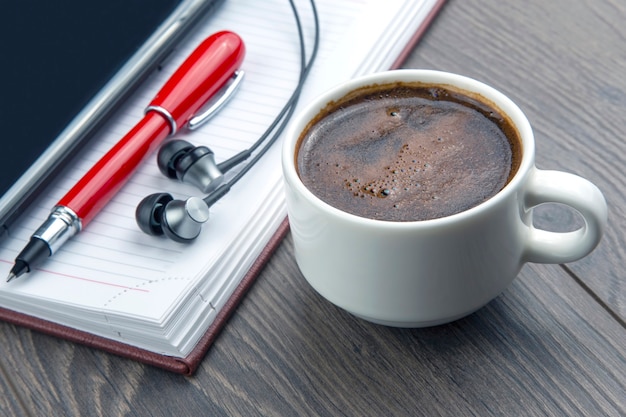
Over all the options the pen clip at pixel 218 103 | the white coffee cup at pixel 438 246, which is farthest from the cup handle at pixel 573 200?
the pen clip at pixel 218 103

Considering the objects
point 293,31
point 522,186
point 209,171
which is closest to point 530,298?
point 522,186

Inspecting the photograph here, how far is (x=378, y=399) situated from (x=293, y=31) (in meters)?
0.43

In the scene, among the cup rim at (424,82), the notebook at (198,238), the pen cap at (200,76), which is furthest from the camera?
the pen cap at (200,76)

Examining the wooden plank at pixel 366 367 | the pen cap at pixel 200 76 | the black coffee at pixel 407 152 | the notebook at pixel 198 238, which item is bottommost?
the wooden plank at pixel 366 367

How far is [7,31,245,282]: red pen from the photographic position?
643 millimetres

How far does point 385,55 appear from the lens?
77 centimetres

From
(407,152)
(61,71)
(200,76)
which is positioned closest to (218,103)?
(200,76)

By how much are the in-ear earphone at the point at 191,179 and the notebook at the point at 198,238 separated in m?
0.01

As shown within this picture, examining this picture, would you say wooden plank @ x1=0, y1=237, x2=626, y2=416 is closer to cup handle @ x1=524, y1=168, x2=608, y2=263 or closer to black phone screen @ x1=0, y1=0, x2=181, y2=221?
cup handle @ x1=524, y1=168, x2=608, y2=263

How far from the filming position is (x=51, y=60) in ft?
2.29

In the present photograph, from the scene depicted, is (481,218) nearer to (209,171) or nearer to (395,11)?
(209,171)

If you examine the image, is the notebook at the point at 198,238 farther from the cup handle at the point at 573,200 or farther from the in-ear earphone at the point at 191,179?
the cup handle at the point at 573,200

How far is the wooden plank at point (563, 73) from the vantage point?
0.63 meters

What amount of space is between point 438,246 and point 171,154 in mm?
286
